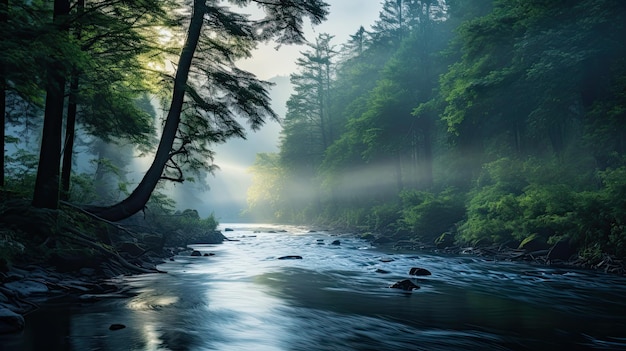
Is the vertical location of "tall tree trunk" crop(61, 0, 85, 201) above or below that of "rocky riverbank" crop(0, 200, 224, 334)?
above

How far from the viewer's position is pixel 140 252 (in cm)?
1398

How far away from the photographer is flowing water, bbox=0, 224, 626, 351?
603 centimetres

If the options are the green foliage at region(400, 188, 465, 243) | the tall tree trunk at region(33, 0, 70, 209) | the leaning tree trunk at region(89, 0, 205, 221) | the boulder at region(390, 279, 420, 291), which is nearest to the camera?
the boulder at region(390, 279, 420, 291)

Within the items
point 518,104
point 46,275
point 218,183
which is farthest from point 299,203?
point 218,183

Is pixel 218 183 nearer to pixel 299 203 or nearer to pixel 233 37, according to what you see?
pixel 299 203

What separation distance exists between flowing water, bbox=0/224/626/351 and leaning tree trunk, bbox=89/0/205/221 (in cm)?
232

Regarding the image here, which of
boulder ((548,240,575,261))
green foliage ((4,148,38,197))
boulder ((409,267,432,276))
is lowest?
boulder ((409,267,432,276))

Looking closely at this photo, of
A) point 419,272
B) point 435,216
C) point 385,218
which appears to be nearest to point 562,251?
point 419,272

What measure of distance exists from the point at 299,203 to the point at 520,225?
4932cm

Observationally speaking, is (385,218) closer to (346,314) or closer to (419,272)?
(419,272)

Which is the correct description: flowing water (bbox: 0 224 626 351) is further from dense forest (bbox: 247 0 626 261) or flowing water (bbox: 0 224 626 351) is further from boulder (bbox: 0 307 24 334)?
dense forest (bbox: 247 0 626 261)

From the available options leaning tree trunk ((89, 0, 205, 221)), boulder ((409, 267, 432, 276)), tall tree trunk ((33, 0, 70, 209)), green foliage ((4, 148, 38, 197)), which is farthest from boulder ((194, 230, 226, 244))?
boulder ((409, 267, 432, 276))

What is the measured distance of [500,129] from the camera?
26.1 m

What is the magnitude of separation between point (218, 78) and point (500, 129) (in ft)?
64.4
